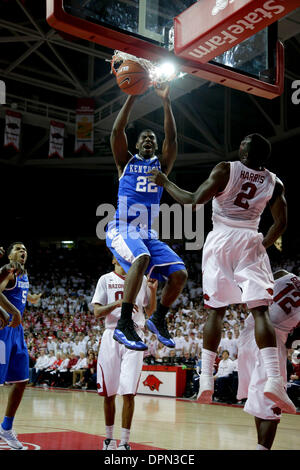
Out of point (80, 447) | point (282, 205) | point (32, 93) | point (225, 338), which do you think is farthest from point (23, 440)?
point (32, 93)

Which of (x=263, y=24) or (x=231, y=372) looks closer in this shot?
(x=263, y=24)

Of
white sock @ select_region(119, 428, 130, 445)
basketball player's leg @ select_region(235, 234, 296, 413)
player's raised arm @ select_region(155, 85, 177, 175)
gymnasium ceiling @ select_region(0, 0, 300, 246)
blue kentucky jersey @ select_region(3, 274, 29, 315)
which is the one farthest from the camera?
gymnasium ceiling @ select_region(0, 0, 300, 246)

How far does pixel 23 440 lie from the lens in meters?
6.40

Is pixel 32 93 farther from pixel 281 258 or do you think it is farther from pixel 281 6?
pixel 281 6

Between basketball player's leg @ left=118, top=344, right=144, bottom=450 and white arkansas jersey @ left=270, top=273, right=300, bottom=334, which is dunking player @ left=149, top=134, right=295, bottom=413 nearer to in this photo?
white arkansas jersey @ left=270, top=273, right=300, bottom=334

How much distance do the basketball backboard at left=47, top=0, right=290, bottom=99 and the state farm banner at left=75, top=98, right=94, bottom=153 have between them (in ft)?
52.5

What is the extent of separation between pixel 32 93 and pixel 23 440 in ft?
72.2

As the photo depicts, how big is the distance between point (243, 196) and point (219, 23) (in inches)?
57.0

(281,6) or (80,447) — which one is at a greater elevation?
(281,6)

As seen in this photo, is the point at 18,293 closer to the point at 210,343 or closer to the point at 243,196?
the point at 210,343

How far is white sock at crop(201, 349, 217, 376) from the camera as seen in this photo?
167 inches

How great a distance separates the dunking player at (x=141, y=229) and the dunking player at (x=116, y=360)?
834 millimetres

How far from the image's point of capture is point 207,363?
430cm

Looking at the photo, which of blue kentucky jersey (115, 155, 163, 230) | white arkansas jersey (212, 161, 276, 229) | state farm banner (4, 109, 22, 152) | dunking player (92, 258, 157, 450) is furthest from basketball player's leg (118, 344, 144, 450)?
state farm banner (4, 109, 22, 152)
